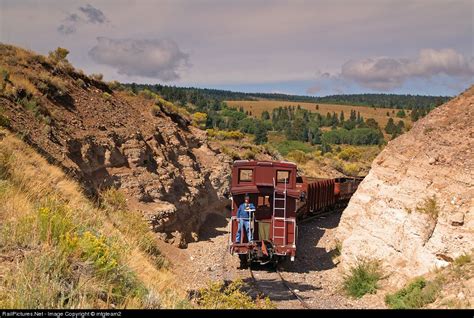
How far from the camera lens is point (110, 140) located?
74.4 ft

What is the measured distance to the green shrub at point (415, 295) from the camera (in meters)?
10.7

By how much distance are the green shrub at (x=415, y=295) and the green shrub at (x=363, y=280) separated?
113 cm

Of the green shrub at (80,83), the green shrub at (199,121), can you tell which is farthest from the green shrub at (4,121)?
the green shrub at (199,121)

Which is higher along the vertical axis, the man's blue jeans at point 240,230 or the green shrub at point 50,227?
the green shrub at point 50,227

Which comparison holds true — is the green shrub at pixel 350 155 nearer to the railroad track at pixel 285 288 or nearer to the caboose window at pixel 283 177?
the caboose window at pixel 283 177

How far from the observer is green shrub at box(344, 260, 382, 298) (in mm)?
13645

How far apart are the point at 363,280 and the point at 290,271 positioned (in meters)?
3.64

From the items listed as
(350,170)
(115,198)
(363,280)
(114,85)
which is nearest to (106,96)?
(114,85)

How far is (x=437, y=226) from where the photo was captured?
1297cm

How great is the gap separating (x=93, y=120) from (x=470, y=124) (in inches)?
691

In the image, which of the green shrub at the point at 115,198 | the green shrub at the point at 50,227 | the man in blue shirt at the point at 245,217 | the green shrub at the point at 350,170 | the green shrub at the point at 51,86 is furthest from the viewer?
the green shrub at the point at 350,170

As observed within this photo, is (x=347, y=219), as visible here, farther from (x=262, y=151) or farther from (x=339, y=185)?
(x=262, y=151)

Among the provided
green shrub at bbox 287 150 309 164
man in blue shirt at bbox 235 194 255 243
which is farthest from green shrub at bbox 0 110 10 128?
green shrub at bbox 287 150 309 164

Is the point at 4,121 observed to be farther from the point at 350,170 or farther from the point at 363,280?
the point at 350,170
